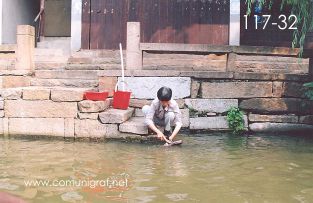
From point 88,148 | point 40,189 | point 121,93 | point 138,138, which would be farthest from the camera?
point 121,93

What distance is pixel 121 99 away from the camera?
304 inches

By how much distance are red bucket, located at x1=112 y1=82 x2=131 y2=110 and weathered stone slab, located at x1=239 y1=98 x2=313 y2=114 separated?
2502 mm

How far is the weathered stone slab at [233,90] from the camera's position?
843 cm

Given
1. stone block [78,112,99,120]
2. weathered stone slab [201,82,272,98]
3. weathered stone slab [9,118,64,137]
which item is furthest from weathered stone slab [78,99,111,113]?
weathered stone slab [201,82,272,98]

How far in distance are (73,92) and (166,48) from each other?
7.18ft

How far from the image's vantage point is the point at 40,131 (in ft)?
24.2

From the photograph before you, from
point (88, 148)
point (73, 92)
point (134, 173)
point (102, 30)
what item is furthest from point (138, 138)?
point (102, 30)

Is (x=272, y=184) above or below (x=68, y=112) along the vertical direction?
below

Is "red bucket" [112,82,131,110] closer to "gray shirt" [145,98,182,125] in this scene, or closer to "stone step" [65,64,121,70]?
"gray shirt" [145,98,182,125]

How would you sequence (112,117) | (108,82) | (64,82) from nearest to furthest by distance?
(112,117) < (108,82) < (64,82)

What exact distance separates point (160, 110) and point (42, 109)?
2225 millimetres

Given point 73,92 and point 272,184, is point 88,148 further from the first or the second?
point 272,184

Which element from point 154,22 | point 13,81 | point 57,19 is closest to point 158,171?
point 13,81

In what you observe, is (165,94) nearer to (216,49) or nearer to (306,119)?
(216,49)
